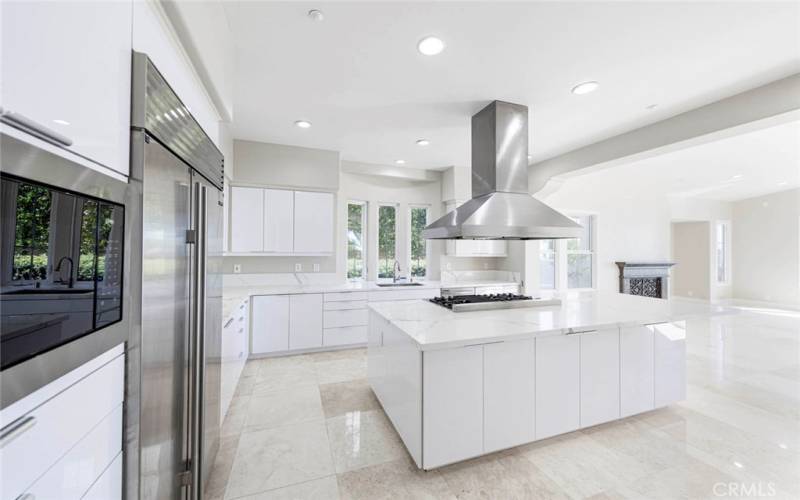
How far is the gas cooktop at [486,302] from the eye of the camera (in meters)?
2.48

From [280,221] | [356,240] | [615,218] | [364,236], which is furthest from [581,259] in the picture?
[280,221]

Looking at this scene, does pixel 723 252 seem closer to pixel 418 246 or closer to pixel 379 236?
pixel 418 246

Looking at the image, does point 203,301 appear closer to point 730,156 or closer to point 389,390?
point 389,390

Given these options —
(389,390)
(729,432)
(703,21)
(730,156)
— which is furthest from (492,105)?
(730,156)

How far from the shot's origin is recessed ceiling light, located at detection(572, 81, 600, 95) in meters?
2.56

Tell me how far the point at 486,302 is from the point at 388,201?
299 cm

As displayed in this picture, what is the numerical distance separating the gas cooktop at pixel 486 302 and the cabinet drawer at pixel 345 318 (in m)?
1.52

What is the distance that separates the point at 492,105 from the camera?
2.83 m

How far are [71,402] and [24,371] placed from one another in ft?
0.65

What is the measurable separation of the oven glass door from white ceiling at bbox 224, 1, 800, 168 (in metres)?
1.63

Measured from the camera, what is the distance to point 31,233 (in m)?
0.59

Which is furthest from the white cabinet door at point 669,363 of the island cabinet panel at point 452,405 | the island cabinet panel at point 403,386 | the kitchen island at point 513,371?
the island cabinet panel at point 403,386

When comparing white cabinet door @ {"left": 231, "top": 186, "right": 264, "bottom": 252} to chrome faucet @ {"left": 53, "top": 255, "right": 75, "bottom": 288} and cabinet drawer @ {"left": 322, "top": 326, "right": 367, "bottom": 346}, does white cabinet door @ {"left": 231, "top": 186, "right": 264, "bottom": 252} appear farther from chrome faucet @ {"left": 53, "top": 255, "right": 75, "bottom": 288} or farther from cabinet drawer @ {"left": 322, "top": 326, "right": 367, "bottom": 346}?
chrome faucet @ {"left": 53, "top": 255, "right": 75, "bottom": 288}

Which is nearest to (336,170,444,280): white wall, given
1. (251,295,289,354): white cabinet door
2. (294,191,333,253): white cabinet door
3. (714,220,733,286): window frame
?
(294,191,333,253): white cabinet door
